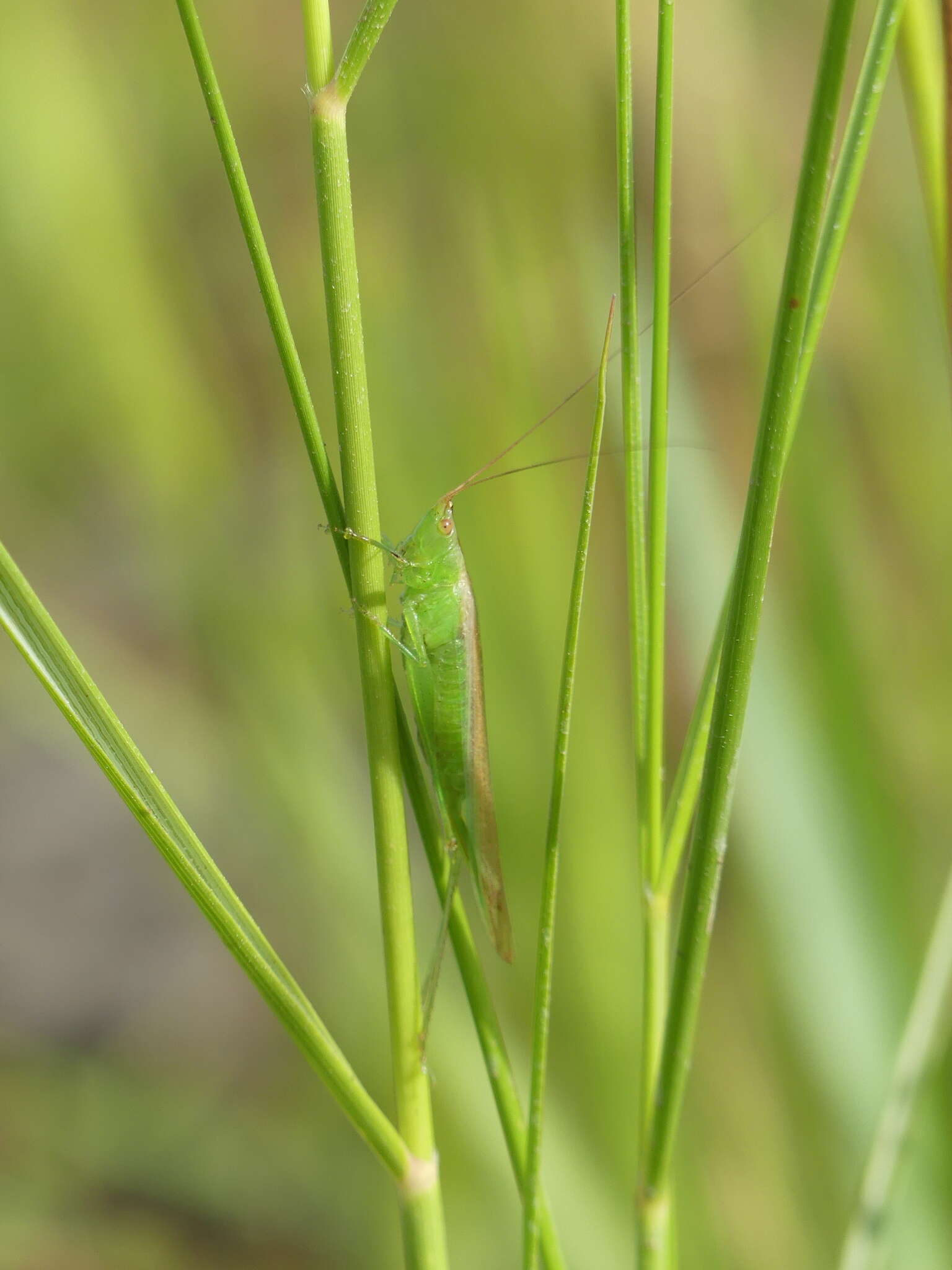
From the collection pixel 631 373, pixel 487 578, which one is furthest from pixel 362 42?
pixel 487 578

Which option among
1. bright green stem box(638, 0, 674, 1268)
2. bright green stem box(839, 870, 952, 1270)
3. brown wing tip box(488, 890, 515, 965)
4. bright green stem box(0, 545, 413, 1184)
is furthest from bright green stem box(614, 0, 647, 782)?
brown wing tip box(488, 890, 515, 965)

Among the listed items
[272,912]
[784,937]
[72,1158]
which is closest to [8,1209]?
[72,1158]

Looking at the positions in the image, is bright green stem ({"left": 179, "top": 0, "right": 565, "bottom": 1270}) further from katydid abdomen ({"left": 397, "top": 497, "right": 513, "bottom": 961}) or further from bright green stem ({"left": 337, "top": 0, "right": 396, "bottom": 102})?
katydid abdomen ({"left": 397, "top": 497, "right": 513, "bottom": 961})

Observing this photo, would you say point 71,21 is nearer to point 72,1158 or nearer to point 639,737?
point 639,737

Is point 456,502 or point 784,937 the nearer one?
point 784,937

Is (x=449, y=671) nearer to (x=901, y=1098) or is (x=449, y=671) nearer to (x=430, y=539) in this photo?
(x=430, y=539)

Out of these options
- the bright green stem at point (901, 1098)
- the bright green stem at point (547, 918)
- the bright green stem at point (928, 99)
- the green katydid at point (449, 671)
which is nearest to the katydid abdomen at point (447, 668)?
the green katydid at point (449, 671)
